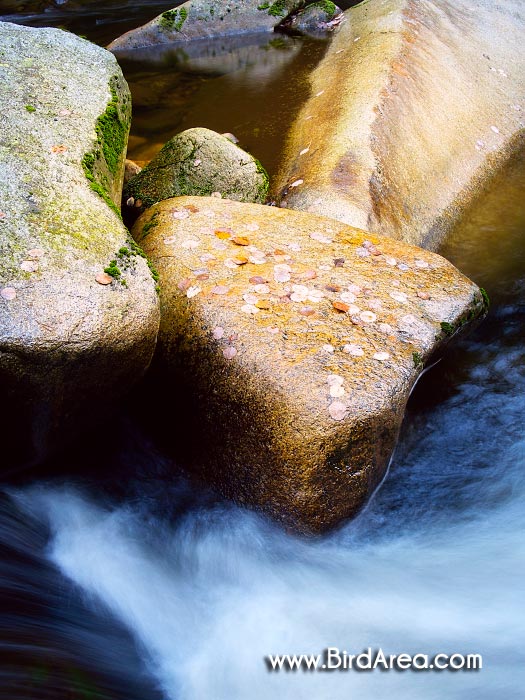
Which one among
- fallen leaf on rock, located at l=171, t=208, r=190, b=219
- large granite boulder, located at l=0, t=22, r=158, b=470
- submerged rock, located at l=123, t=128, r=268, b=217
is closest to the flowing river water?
large granite boulder, located at l=0, t=22, r=158, b=470

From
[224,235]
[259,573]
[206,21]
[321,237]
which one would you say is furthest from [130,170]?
[206,21]

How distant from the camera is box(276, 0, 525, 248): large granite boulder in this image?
17.4 feet

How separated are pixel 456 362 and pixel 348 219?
1.32 meters

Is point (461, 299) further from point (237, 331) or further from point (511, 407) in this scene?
point (237, 331)

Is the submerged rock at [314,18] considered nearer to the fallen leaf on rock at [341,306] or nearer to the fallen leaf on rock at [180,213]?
the fallen leaf on rock at [180,213]

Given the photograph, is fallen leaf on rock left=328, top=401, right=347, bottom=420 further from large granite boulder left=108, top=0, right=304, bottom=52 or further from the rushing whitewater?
large granite boulder left=108, top=0, right=304, bottom=52

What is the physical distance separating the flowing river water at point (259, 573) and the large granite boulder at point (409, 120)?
176 centimetres

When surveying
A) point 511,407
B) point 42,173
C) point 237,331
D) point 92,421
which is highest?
point 42,173

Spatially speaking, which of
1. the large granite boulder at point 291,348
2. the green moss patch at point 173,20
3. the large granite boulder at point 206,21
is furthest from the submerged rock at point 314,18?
the large granite boulder at point 291,348

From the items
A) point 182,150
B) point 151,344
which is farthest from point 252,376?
point 182,150

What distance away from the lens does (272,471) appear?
120 inches

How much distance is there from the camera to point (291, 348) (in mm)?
3152

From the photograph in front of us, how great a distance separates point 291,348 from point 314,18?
400 inches

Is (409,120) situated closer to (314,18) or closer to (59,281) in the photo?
(59,281)
